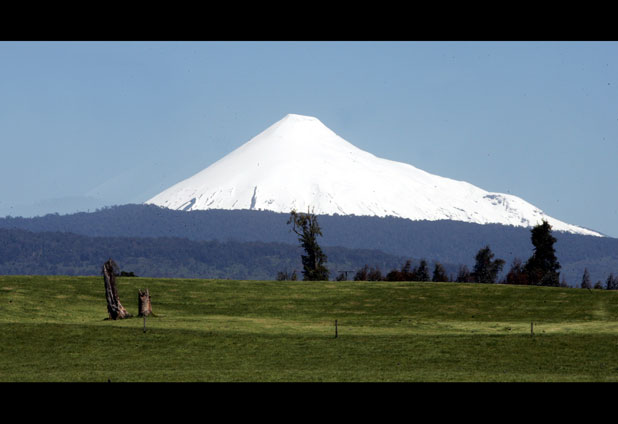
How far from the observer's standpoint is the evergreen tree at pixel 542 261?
122625mm

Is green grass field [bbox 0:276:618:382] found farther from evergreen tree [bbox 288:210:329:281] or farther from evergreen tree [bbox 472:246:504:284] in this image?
evergreen tree [bbox 472:246:504:284]

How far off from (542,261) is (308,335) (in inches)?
3620

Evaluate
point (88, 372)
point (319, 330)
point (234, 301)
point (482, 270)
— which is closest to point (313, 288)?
point (234, 301)

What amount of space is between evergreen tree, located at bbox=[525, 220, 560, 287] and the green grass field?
2103 inches

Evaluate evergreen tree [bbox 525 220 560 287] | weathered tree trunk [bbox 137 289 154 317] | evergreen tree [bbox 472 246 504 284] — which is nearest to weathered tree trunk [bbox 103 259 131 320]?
weathered tree trunk [bbox 137 289 154 317]

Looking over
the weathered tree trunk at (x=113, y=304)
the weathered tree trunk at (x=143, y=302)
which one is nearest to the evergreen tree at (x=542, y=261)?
the weathered tree trunk at (x=143, y=302)

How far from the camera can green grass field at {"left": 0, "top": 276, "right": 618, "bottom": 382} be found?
29.6 metres

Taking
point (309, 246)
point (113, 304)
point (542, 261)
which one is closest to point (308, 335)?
point (113, 304)

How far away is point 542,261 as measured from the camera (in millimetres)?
125688

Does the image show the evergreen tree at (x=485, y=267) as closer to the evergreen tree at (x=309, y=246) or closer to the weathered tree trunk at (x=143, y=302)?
the evergreen tree at (x=309, y=246)
